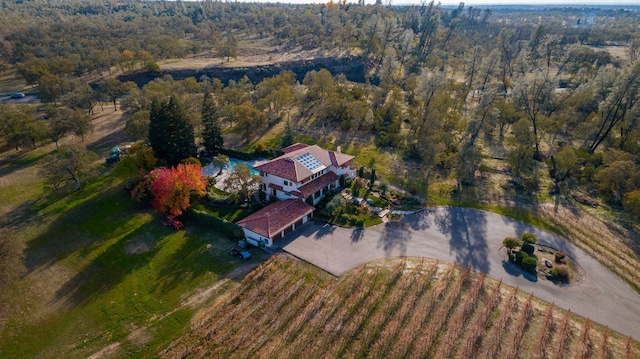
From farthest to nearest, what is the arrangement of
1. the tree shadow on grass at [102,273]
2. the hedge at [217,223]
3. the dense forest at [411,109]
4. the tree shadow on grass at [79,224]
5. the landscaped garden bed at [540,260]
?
the dense forest at [411,109] → the hedge at [217,223] → the tree shadow on grass at [79,224] → the landscaped garden bed at [540,260] → the tree shadow on grass at [102,273]

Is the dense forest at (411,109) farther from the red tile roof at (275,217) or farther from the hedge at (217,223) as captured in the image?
the hedge at (217,223)

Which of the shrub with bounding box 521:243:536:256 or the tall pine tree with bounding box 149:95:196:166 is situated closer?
the shrub with bounding box 521:243:536:256

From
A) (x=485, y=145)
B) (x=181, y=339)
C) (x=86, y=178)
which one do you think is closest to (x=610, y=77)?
(x=485, y=145)

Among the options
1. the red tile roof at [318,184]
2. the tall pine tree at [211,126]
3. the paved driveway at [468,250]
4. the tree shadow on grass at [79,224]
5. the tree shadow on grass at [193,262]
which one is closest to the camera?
the paved driveway at [468,250]

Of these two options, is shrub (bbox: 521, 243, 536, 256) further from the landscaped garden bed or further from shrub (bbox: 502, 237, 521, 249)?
shrub (bbox: 502, 237, 521, 249)

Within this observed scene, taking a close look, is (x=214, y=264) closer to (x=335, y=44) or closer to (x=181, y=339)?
(x=181, y=339)

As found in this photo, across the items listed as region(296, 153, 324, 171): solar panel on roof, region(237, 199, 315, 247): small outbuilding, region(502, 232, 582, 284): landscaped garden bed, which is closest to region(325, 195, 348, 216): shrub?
region(237, 199, 315, 247): small outbuilding

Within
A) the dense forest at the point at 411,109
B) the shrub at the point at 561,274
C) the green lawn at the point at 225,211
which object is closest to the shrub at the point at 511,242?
the shrub at the point at 561,274
